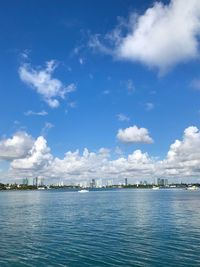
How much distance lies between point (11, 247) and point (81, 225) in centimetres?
3038

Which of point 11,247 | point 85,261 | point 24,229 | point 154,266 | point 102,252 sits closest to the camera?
point 154,266

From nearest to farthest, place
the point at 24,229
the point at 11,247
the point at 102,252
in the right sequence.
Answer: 1. the point at 102,252
2. the point at 11,247
3. the point at 24,229

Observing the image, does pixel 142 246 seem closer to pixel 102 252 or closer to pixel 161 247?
pixel 161 247

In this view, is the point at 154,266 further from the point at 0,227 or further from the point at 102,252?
the point at 0,227

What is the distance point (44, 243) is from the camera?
6431 centimetres

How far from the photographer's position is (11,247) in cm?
6097

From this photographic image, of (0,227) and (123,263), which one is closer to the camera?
(123,263)

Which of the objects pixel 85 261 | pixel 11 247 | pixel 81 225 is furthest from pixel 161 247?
pixel 81 225

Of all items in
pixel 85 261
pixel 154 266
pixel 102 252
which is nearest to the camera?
pixel 154 266

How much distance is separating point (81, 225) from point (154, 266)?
44.2 m

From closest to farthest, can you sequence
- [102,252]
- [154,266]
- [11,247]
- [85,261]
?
[154,266] < [85,261] < [102,252] < [11,247]

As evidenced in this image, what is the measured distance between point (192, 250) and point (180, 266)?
1031cm

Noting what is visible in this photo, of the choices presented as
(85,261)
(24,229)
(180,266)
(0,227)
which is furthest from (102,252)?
(0,227)

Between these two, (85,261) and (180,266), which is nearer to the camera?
(180,266)
